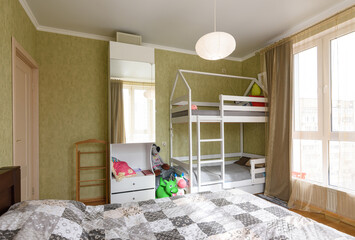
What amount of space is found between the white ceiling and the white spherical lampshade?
0.74m

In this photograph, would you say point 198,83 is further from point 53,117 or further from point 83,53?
point 53,117

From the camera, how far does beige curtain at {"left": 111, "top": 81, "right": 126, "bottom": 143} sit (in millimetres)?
2842

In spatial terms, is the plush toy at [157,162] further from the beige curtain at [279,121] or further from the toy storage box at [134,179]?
the beige curtain at [279,121]

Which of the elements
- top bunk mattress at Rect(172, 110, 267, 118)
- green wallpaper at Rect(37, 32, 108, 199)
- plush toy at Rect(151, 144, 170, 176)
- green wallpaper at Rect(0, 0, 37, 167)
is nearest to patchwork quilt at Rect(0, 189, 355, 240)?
green wallpaper at Rect(0, 0, 37, 167)

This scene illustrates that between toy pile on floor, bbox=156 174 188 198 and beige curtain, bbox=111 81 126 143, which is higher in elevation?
beige curtain, bbox=111 81 126 143

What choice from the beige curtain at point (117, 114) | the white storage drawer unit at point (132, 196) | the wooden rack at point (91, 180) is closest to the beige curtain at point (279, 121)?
the white storage drawer unit at point (132, 196)

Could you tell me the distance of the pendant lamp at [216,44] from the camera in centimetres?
184

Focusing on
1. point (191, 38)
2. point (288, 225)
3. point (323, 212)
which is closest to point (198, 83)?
point (191, 38)

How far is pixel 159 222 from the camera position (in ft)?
4.30

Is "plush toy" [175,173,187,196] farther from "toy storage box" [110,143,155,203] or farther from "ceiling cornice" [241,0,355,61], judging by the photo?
"ceiling cornice" [241,0,355,61]

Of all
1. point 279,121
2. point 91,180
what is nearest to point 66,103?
point 91,180

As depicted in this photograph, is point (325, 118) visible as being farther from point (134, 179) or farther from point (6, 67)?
point (6, 67)

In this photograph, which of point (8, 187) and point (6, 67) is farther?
point (6, 67)

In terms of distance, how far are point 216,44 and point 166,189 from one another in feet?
6.63
